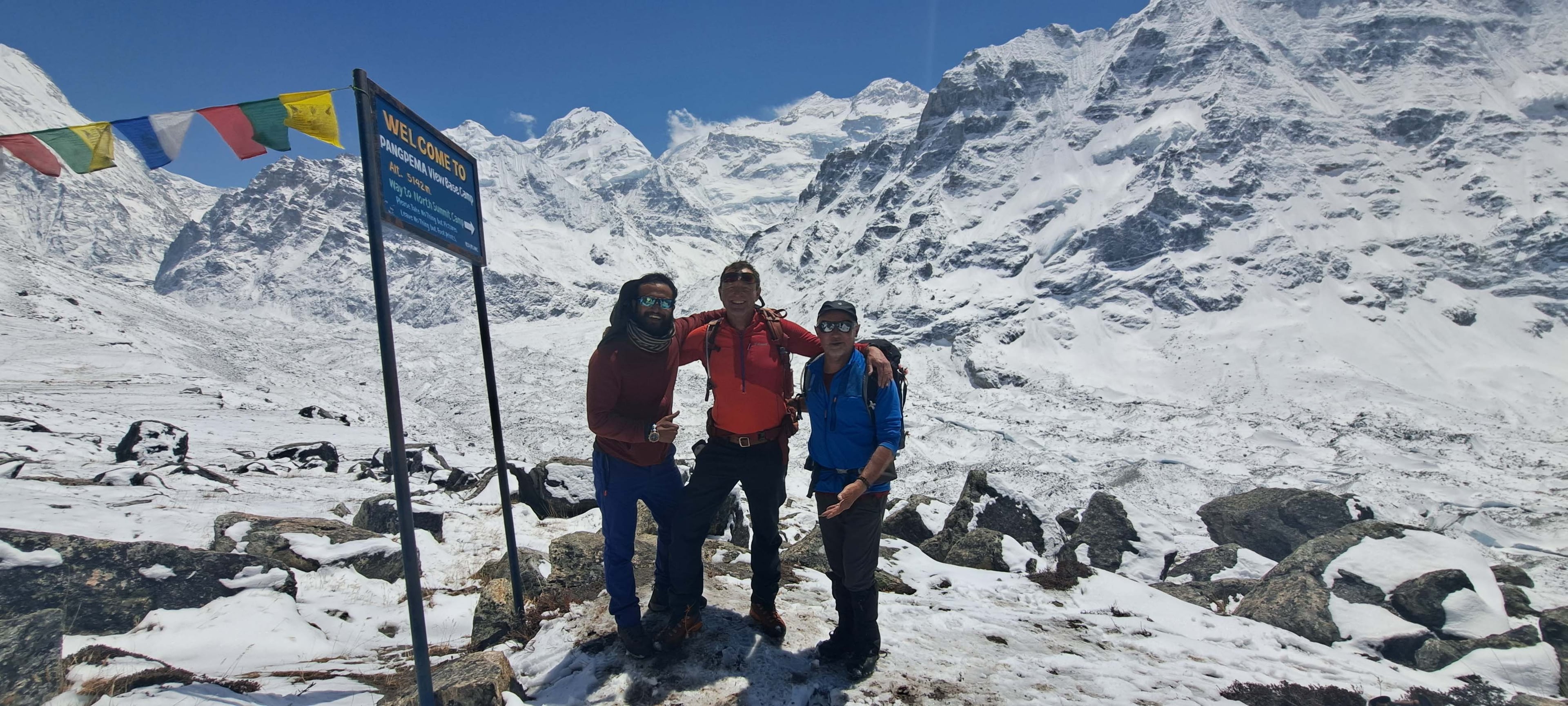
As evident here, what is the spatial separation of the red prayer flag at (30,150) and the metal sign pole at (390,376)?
2156 millimetres

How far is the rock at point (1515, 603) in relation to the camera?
851 cm

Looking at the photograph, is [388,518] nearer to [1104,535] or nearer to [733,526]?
[733,526]

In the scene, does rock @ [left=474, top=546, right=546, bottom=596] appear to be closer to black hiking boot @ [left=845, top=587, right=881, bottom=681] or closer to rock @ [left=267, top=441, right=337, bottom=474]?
black hiking boot @ [left=845, top=587, right=881, bottom=681]

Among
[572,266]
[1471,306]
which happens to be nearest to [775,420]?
[1471,306]

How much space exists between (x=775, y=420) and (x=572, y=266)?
618 feet

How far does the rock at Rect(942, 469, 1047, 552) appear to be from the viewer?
12.5 metres

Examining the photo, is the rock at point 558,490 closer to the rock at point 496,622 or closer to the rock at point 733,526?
the rock at point 733,526

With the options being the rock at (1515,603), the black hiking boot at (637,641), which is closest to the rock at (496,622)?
the black hiking boot at (637,641)

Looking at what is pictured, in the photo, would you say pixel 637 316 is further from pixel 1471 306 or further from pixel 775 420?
pixel 1471 306

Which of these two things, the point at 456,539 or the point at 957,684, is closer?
the point at 957,684

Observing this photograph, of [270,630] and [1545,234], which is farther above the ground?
[1545,234]

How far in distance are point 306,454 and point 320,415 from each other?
16.8 metres

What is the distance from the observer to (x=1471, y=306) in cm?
6219

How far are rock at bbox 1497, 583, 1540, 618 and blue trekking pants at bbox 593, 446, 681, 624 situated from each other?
1067 centimetres
